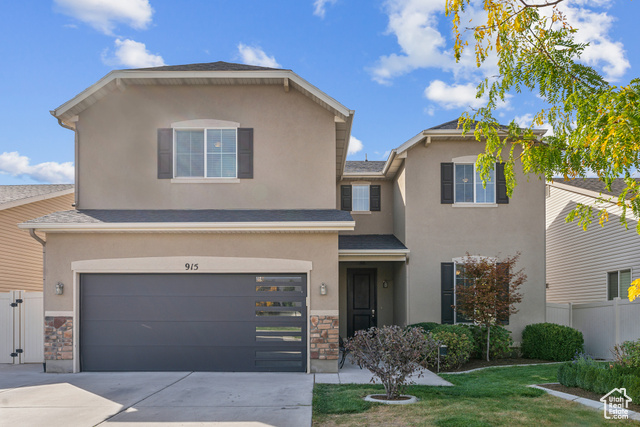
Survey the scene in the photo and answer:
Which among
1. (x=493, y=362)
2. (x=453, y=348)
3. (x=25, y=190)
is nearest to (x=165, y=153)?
(x=453, y=348)

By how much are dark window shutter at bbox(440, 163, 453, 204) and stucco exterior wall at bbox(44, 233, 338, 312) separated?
486 cm

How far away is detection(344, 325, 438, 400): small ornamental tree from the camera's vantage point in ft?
29.8

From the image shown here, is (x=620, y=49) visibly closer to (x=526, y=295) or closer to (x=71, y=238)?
(x=526, y=295)

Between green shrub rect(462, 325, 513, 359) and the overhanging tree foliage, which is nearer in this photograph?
the overhanging tree foliage

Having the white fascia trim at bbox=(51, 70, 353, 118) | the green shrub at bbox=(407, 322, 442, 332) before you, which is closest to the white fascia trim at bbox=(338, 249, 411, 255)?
the green shrub at bbox=(407, 322, 442, 332)

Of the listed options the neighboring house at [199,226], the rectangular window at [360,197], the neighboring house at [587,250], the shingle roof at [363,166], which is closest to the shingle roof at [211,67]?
Result: the neighboring house at [199,226]

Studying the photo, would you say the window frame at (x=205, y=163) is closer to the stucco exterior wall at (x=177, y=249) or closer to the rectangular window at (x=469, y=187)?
the stucco exterior wall at (x=177, y=249)

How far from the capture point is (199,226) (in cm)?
1202

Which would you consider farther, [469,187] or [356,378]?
[469,187]

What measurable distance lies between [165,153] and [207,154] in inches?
36.6

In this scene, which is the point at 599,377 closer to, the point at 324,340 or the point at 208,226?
the point at 324,340

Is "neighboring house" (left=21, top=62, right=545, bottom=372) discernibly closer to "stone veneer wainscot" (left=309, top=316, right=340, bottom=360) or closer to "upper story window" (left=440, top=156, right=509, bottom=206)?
"stone veneer wainscot" (left=309, top=316, right=340, bottom=360)

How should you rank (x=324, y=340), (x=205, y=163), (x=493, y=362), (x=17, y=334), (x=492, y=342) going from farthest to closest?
1. (x=492, y=342)
2. (x=493, y=362)
3. (x=17, y=334)
4. (x=205, y=163)
5. (x=324, y=340)

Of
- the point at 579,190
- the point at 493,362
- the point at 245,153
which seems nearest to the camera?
the point at 245,153
